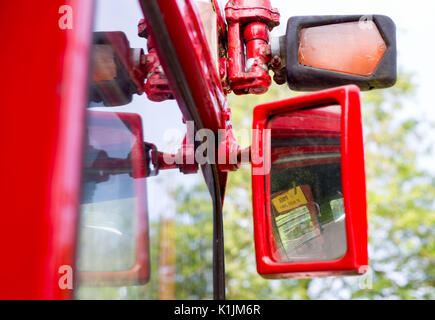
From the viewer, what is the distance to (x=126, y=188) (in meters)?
0.94

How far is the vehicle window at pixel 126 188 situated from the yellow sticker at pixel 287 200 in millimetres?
236

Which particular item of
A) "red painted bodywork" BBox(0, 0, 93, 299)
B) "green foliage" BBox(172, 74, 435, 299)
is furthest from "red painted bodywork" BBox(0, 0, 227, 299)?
"green foliage" BBox(172, 74, 435, 299)

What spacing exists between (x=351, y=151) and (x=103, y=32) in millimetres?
622

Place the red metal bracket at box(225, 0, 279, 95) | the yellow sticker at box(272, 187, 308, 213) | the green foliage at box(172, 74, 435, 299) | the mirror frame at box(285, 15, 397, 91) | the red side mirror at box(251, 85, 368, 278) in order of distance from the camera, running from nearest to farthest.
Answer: the red side mirror at box(251, 85, 368, 278)
the yellow sticker at box(272, 187, 308, 213)
the mirror frame at box(285, 15, 397, 91)
the red metal bracket at box(225, 0, 279, 95)
the green foliage at box(172, 74, 435, 299)

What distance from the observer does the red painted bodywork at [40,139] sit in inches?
24.9

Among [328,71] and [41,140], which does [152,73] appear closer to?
[41,140]

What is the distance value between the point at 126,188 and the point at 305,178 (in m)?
0.60

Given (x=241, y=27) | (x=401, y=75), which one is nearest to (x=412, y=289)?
(x=401, y=75)

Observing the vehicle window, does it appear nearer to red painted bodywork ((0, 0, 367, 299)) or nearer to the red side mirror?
red painted bodywork ((0, 0, 367, 299))

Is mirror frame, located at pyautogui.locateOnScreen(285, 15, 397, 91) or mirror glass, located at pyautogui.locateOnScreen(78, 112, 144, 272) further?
mirror frame, located at pyautogui.locateOnScreen(285, 15, 397, 91)

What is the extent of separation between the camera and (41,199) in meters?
0.65

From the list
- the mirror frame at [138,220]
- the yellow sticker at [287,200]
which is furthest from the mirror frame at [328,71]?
the mirror frame at [138,220]

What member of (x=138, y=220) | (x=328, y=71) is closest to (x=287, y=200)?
(x=328, y=71)

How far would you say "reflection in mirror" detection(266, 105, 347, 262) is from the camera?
1.32 metres
